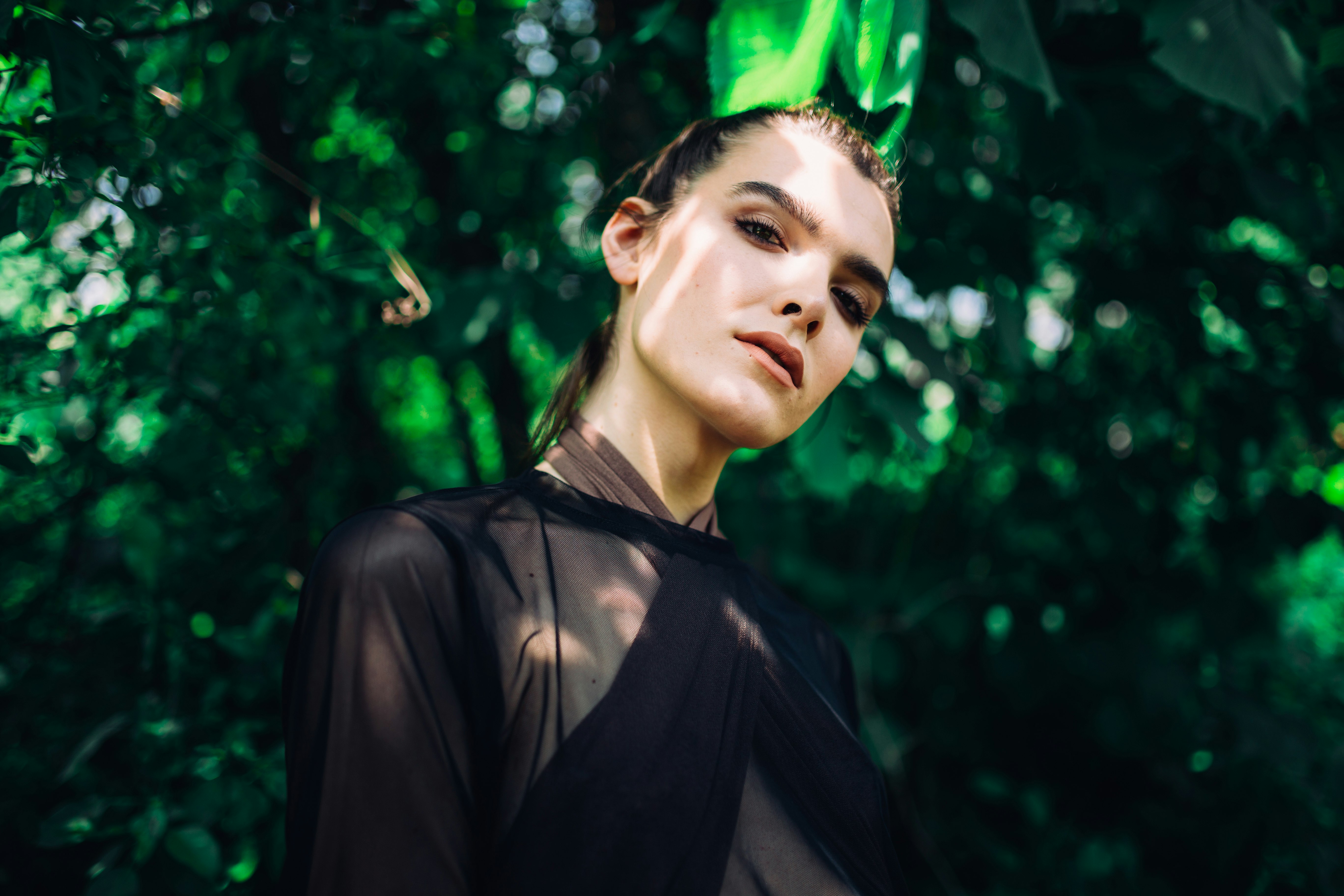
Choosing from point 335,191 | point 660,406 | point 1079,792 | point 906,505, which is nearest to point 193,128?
point 335,191

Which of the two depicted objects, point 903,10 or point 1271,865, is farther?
point 1271,865

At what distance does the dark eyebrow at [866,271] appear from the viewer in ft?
3.93

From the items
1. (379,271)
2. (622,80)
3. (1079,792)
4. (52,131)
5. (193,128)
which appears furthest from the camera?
(1079,792)

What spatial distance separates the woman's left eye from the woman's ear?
1.04ft

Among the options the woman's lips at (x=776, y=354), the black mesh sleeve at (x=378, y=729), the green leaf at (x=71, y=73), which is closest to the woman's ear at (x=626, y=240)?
the woman's lips at (x=776, y=354)

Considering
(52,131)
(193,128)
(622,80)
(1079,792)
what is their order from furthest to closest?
(1079,792)
(622,80)
(193,128)
(52,131)

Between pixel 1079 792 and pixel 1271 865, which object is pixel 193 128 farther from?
pixel 1271 865

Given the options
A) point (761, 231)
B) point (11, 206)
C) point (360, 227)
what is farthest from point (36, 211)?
point (761, 231)

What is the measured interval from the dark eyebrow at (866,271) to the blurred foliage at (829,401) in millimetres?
269

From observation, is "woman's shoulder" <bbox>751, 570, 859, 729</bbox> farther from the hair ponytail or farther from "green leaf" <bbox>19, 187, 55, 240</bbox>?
"green leaf" <bbox>19, 187, 55, 240</bbox>

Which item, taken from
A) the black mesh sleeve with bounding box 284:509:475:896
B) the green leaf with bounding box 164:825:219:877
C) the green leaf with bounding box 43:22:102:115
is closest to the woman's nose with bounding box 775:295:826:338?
the black mesh sleeve with bounding box 284:509:475:896

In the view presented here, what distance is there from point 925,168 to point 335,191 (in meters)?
1.80

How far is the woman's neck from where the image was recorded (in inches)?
45.9

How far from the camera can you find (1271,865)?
2.15m
